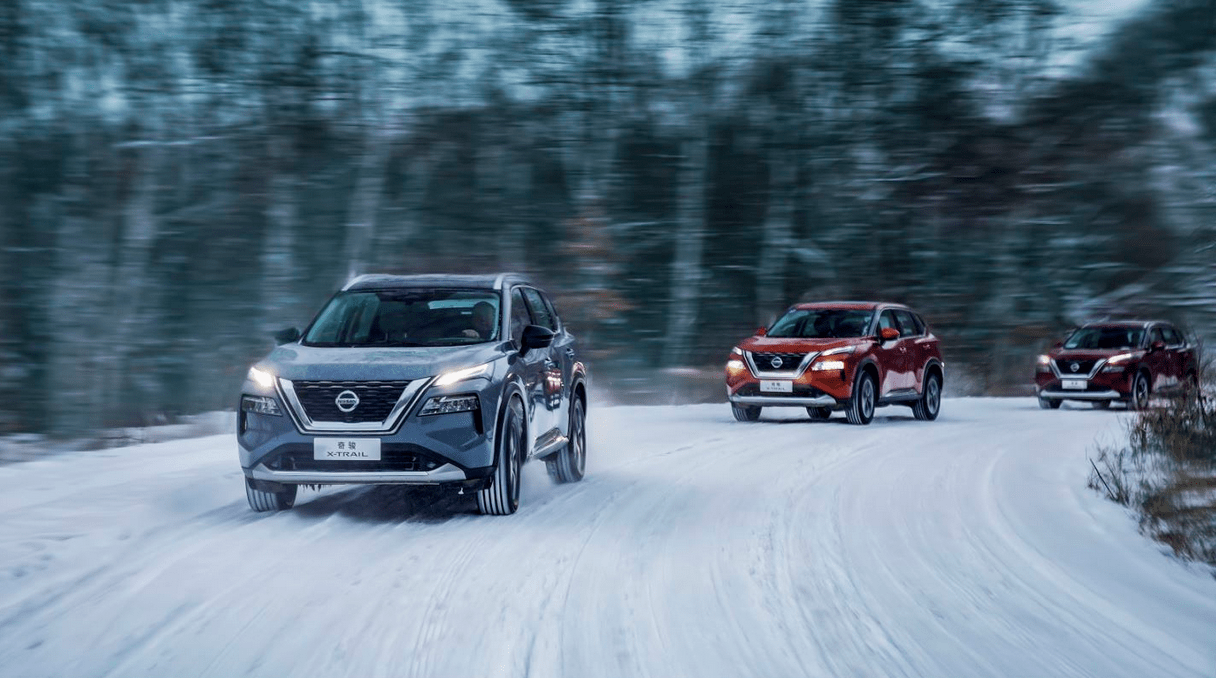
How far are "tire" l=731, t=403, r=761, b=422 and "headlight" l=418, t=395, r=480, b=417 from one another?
35.4 ft

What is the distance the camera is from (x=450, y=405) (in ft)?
28.3

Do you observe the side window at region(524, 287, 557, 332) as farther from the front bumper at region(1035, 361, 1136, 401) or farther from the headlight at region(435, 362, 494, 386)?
the front bumper at region(1035, 361, 1136, 401)

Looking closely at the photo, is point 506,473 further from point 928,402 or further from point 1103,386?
point 1103,386

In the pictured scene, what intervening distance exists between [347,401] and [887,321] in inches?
503

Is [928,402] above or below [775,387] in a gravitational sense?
below

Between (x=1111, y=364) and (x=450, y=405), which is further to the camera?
(x=1111, y=364)

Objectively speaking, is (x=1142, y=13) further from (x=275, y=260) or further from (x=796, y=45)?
(x=275, y=260)

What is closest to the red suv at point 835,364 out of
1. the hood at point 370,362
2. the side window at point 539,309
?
the side window at point 539,309

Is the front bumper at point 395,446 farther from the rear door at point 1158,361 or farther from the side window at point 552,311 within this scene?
the rear door at point 1158,361

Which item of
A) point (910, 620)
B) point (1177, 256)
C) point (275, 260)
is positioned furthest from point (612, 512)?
point (1177, 256)

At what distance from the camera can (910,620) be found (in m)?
6.02

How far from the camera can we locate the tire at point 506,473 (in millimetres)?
9039

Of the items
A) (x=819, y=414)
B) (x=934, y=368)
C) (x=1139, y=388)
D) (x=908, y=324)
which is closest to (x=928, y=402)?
(x=934, y=368)

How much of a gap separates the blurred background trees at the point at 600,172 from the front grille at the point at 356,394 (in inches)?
450
